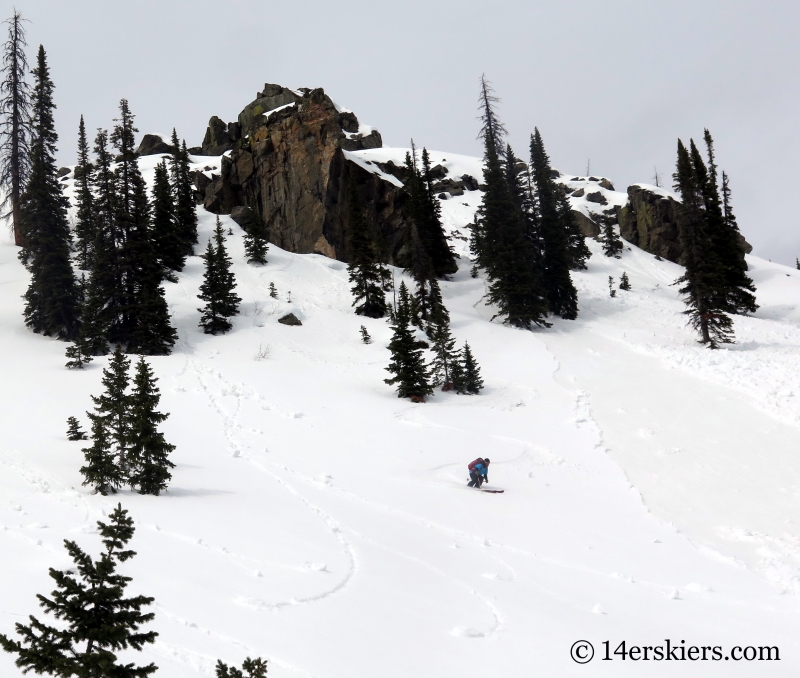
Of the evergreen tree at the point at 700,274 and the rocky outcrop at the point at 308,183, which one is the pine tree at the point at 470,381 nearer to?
the evergreen tree at the point at 700,274

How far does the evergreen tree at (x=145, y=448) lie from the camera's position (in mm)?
12578

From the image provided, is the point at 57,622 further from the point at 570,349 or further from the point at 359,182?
the point at 359,182

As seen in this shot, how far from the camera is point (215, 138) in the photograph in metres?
70.1

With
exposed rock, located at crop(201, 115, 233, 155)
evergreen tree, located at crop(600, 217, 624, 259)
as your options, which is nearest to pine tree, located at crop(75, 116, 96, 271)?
exposed rock, located at crop(201, 115, 233, 155)

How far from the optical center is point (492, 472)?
17375mm

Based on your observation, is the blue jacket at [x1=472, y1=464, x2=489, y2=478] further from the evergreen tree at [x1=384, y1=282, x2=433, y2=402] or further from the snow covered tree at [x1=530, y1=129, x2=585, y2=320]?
the snow covered tree at [x1=530, y1=129, x2=585, y2=320]

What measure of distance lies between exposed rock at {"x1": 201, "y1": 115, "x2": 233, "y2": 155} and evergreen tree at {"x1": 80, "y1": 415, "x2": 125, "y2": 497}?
63.2 meters

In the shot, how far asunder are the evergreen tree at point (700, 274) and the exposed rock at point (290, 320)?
935 inches

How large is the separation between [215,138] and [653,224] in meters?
54.3

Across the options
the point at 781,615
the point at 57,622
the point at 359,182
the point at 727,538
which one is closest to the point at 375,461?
the point at 727,538

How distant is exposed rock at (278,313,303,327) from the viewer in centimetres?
3609

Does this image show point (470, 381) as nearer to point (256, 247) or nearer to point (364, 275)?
point (364, 275)

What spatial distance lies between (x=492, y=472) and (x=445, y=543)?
622 cm

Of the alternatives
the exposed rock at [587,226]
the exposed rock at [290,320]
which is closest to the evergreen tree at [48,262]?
the exposed rock at [290,320]
